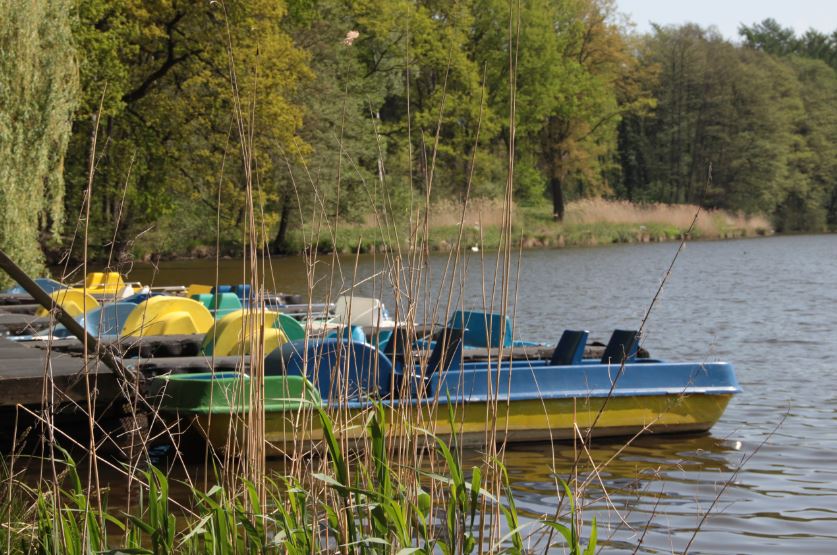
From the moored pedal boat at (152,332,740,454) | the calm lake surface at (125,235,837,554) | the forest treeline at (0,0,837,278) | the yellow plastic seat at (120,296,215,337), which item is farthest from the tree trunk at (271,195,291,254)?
the moored pedal boat at (152,332,740,454)

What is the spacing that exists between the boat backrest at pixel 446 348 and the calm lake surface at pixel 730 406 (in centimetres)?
22

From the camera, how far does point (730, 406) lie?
1062 centimetres

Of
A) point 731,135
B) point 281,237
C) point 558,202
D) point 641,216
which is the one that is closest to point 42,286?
point 281,237

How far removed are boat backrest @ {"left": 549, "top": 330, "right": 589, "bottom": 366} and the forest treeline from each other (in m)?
1.77

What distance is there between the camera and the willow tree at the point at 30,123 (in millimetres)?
16094

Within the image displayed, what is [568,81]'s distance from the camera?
5000 centimetres

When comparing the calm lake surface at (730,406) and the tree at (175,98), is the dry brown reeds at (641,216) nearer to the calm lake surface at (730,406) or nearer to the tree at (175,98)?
the calm lake surface at (730,406)

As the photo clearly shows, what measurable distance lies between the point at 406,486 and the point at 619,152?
207 ft

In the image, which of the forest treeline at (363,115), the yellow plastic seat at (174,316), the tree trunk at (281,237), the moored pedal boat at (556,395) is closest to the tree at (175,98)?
the forest treeline at (363,115)

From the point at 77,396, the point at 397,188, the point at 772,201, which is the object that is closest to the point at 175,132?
the point at 397,188

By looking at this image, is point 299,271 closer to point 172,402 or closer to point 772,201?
point 172,402

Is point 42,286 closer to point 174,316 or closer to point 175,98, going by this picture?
point 174,316

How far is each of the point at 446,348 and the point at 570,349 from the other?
4817 millimetres

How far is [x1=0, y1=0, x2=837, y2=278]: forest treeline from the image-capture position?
1675cm
